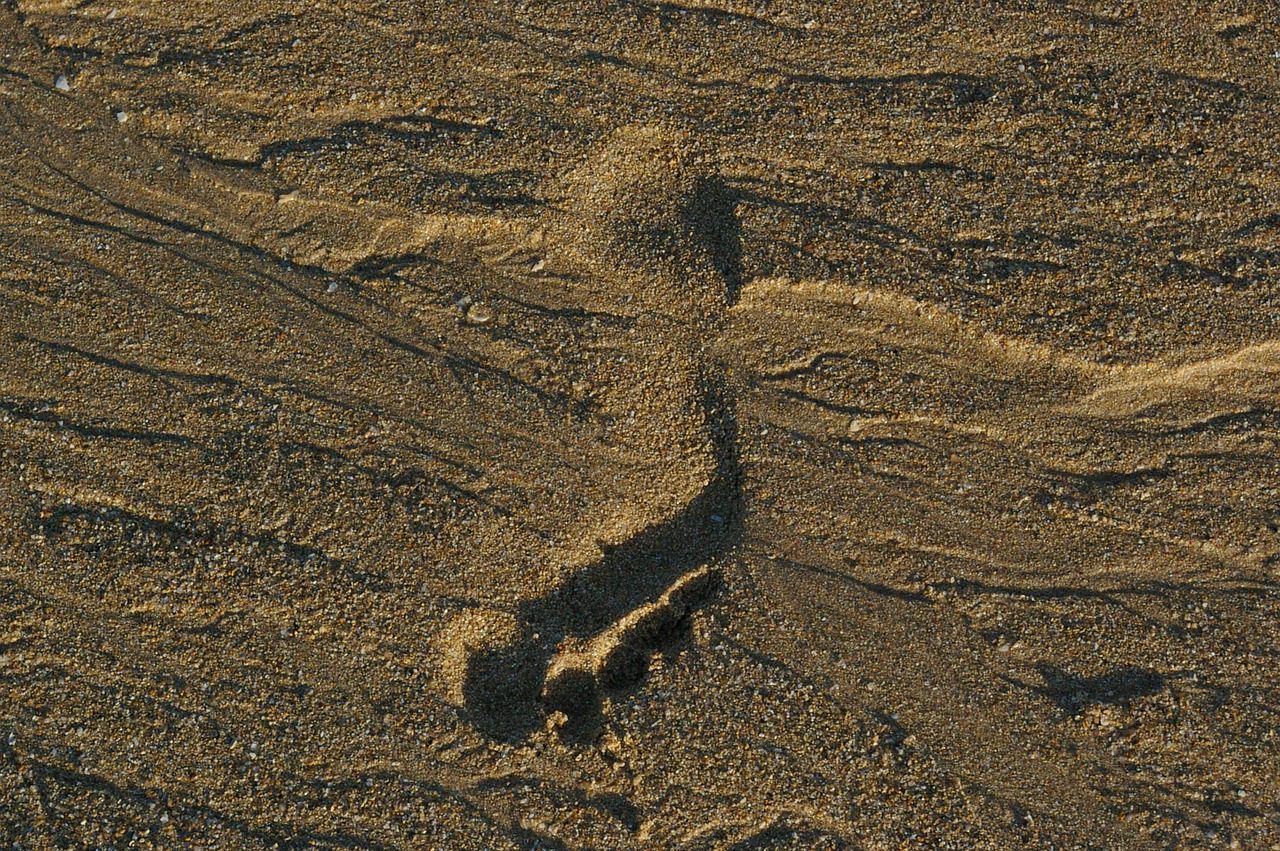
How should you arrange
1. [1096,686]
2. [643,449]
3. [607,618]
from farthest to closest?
[643,449] → [607,618] → [1096,686]

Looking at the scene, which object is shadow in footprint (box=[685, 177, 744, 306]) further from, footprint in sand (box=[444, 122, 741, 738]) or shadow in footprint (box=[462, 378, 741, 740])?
shadow in footprint (box=[462, 378, 741, 740])

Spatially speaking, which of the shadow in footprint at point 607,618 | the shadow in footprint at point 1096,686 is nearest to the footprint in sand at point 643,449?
the shadow in footprint at point 607,618

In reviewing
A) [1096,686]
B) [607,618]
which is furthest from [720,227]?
[1096,686]

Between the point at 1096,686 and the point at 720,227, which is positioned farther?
the point at 720,227

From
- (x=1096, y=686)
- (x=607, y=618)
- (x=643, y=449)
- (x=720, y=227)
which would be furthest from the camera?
(x=720, y=227)

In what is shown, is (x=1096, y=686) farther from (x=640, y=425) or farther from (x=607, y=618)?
(x=640, y=425)

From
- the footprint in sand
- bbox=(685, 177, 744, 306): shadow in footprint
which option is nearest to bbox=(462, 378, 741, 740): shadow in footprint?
the footprint in sand
